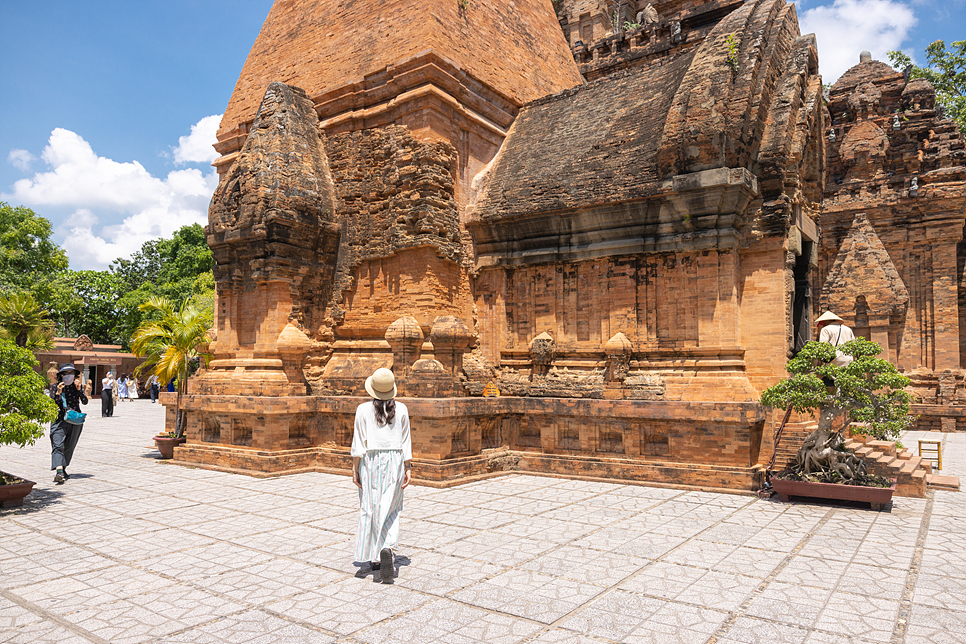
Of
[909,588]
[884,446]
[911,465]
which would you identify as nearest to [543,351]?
[911,465]

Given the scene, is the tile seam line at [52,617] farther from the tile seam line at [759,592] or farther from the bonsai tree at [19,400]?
the tile seam line at [759,592]

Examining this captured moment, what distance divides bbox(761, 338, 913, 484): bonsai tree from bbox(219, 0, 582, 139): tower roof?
288 inches

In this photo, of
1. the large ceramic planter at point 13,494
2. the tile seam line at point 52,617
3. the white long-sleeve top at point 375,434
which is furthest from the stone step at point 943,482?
the large ceramic planter at point 13,494

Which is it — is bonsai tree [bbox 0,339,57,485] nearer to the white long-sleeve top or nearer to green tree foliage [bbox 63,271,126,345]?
the white long-sleeve top

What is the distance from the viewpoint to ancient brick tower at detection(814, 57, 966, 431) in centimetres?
1702

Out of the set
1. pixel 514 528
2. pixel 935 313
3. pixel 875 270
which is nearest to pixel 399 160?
pixel 514 528

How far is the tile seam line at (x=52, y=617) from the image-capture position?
399 centimetres

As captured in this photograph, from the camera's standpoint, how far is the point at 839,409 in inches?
311

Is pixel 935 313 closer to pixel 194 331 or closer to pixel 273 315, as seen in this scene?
pixel 273 315

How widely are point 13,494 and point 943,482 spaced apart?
12.3m

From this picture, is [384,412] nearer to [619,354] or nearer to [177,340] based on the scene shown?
[619,354]

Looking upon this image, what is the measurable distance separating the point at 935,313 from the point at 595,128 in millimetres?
13590

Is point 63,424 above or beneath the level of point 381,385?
beneath

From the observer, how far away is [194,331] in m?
12.4
